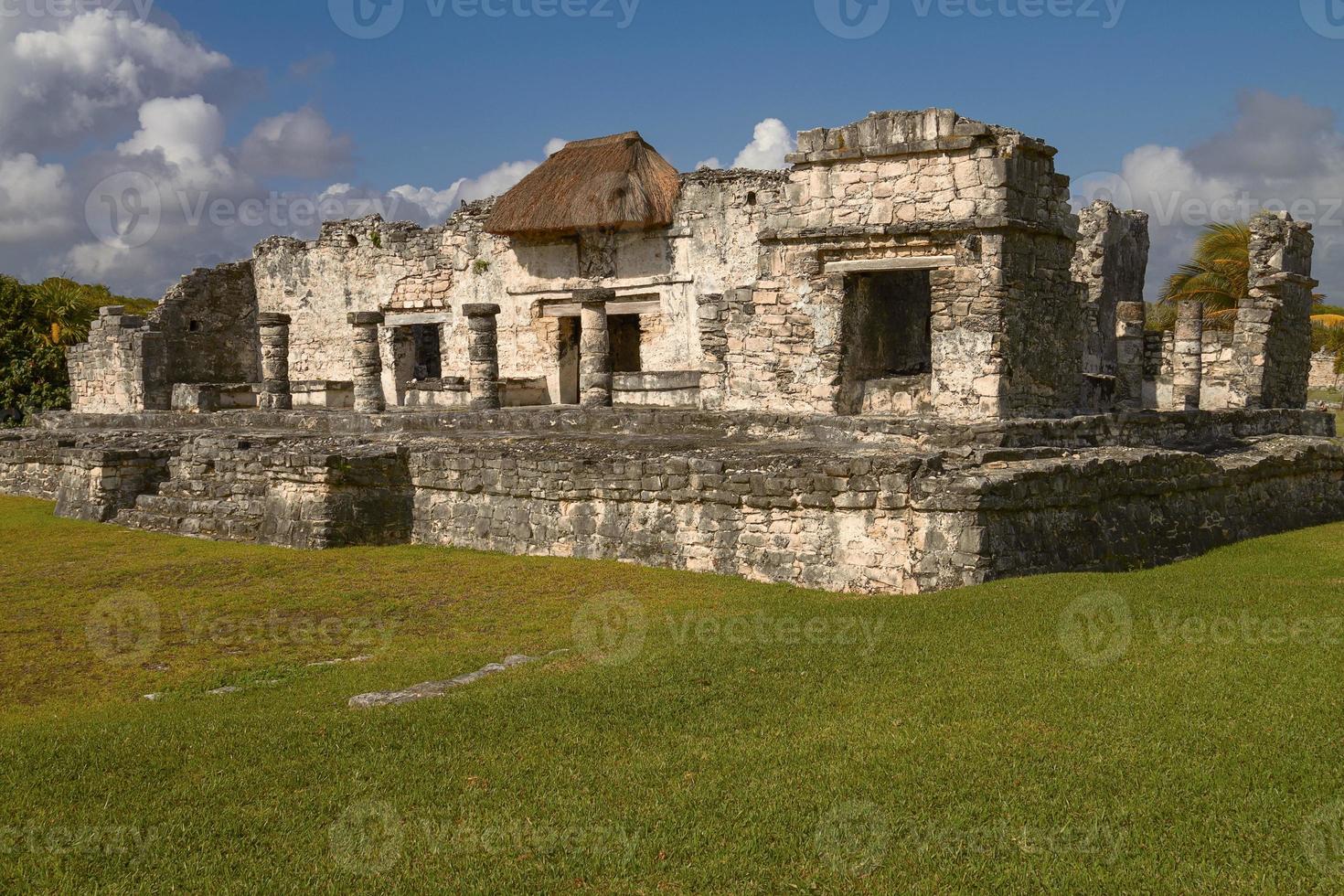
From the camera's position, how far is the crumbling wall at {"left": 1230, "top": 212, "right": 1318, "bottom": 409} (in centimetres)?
1560

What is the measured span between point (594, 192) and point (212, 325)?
9.40m

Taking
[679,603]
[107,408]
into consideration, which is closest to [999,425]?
[679,603]

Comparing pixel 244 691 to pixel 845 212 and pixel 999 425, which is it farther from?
pixel 845 212

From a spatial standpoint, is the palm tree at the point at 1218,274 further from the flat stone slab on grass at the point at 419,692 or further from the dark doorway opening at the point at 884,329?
the flat stone slab on grass at the point at 419,692

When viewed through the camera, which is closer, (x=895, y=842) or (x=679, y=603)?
(x=895, y=842)

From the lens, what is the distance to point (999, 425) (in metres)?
9.32

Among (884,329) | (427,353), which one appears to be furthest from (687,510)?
(427,353)

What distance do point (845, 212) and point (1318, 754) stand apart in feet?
24.6

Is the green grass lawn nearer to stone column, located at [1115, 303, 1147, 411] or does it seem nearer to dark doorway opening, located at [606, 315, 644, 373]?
stone column, located at [1115, 303, 1147, 411]

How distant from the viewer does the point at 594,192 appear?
1917 cm

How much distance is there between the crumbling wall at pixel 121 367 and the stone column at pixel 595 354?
956 centimetres

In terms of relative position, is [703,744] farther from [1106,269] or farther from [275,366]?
[275,366]

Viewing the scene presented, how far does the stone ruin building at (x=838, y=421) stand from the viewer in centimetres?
800

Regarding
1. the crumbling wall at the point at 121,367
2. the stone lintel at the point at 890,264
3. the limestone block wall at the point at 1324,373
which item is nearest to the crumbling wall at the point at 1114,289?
the stone lintel at the point at 890,264
